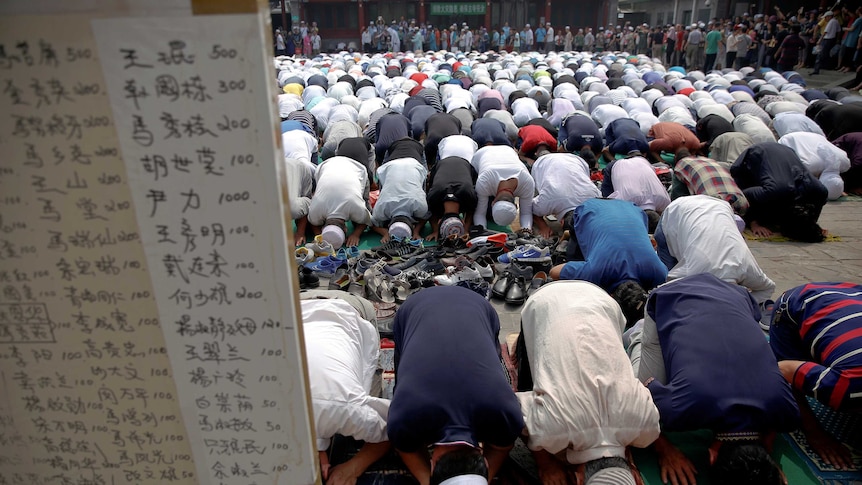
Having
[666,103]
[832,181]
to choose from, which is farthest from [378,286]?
[666,103]

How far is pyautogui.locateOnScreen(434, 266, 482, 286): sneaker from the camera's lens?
14.0ft

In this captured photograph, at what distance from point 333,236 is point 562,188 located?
2.31m

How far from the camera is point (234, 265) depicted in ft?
4.00

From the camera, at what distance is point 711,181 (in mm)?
5457

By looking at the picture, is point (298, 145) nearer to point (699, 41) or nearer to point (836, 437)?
point (836, 437)

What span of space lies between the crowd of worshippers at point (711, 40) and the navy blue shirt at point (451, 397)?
15.1 meters

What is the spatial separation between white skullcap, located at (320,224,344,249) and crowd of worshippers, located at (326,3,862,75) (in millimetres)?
14012

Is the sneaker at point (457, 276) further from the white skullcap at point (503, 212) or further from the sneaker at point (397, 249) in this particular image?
the white skullcap at point (503, 212)

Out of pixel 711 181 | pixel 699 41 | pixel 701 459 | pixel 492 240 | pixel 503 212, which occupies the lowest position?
pixel 701 459

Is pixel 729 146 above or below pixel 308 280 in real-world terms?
above

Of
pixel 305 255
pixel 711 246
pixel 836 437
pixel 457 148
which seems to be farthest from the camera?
pixel 457 148

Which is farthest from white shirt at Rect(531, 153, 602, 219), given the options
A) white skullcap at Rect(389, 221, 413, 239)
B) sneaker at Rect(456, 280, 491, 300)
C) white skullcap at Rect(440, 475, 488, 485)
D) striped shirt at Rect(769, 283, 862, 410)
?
white skullcap at Rect(440, 475, 488, 485)

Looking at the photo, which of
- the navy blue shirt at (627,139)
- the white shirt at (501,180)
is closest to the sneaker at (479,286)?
the white shirt at (501,180)

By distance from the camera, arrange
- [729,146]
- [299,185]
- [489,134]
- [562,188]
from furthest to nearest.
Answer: [489,134]
[729,146]
[299,185]
[562,188]
